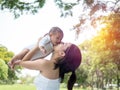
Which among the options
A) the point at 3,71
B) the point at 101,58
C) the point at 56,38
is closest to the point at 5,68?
the point at 3,71

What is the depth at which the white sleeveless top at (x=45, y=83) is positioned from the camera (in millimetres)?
1610

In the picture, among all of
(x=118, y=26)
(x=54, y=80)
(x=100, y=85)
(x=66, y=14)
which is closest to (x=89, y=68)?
(x=100, y=85)

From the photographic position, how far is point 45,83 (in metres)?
1.62

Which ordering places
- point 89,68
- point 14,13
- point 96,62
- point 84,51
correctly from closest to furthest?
point 14,13, point 96,62, point 84,51, point 89,68

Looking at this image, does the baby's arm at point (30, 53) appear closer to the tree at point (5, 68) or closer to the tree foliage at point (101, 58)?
the tree foliage at point (101, 58)

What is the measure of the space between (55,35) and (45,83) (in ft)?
0.63

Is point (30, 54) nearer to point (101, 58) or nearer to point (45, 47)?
point (45, 47)

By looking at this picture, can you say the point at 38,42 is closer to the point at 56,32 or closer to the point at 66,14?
the point at 56,32

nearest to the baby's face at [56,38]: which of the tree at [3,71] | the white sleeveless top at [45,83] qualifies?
the white sleeveless top at [45,83]

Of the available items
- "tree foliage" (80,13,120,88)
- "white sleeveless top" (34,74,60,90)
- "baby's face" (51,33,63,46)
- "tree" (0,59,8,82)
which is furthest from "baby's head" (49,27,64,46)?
"tree" (0,59,8,82)

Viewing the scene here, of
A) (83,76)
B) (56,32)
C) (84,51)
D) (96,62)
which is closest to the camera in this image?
(56,32)

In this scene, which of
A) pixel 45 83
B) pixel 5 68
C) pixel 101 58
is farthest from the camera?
pixel 5 68

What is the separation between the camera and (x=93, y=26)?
28.9 feet

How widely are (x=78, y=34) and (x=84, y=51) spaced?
18512 mm
